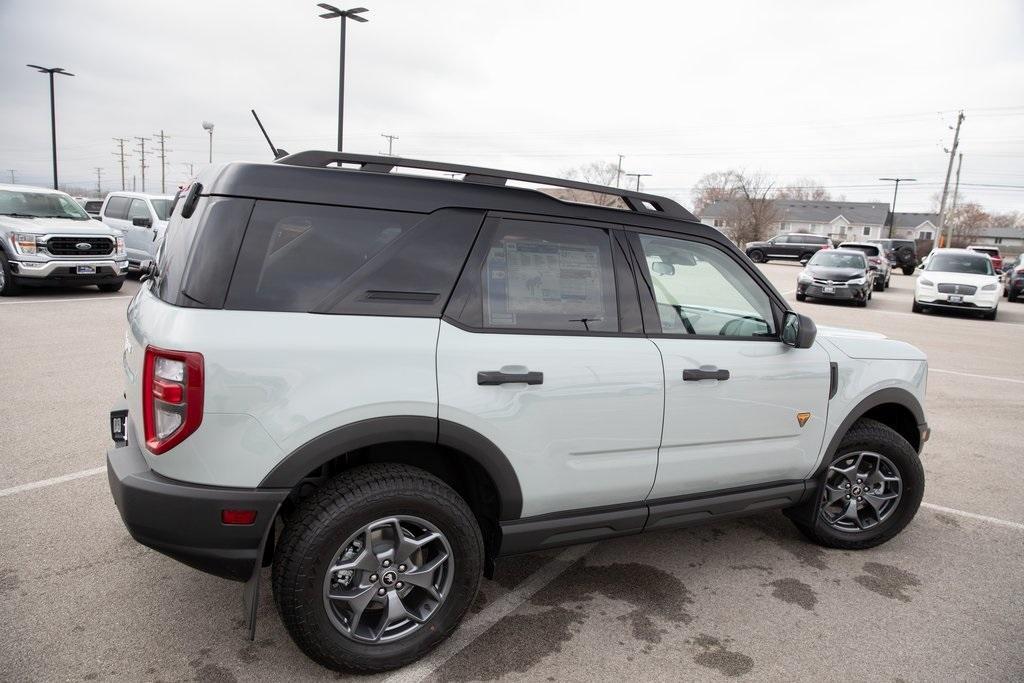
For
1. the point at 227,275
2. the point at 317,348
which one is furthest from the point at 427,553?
the point at 227,275

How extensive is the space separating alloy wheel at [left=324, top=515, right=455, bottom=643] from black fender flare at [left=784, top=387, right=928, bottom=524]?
2.09 m

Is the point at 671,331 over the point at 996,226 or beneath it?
beneath

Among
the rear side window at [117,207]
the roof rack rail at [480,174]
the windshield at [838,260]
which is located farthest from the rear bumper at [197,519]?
the windshield at [838,260]

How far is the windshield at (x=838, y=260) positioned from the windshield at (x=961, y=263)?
166cm

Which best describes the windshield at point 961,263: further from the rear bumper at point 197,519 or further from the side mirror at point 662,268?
the rear bumper at point 197,519

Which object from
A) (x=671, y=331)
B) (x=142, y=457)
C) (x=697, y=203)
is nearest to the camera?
(x=142, y=457)

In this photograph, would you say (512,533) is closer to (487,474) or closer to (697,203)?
(487,474)

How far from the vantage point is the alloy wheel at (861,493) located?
150 inches

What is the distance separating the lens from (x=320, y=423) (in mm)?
2350

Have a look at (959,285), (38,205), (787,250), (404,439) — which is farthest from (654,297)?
(787,250)

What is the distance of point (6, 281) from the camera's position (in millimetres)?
11383

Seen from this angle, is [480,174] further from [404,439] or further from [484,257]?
[404,439]

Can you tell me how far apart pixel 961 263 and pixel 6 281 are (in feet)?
69.0

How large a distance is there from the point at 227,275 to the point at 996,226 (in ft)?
497
